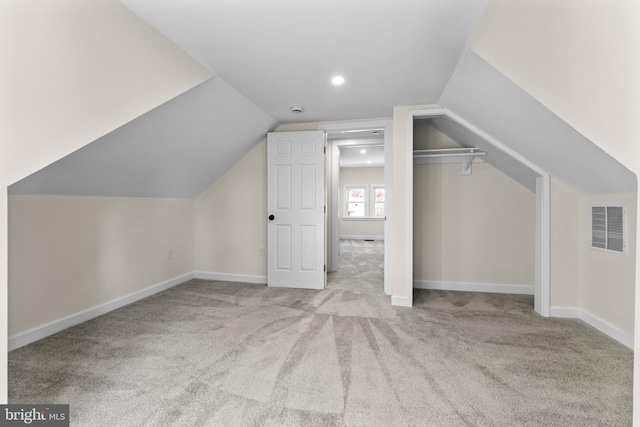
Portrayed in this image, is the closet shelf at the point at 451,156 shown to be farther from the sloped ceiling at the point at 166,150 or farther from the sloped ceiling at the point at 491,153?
the sloped ceiling at the point at 166,150

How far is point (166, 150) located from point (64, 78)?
4.91ft

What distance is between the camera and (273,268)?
407cm

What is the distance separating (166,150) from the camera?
302 cm

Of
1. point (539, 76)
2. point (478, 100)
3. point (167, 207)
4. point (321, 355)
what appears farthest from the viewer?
point (167, 207)

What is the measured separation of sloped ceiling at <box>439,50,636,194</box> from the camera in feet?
6.70

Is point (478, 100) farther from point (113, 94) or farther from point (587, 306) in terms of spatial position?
point (113, 94)

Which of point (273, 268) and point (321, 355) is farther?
point (273, 268)

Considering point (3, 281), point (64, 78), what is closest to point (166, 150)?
point (64, 78)

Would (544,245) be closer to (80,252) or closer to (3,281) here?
(3,281)

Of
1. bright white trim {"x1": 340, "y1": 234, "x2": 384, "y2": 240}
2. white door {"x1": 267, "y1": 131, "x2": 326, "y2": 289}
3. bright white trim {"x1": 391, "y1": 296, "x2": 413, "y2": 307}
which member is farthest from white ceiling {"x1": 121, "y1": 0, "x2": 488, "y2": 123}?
bright white trim {"x1": 340, "y1": 234, "x2": 384, "y2": 240}

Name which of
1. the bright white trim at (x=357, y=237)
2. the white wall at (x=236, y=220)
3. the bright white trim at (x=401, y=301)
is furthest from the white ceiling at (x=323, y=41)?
the bright white trim at (x=357, y=237)

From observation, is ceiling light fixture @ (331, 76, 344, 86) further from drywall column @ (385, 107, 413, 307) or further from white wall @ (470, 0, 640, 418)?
white wall @ (470, 0, 640, 418)

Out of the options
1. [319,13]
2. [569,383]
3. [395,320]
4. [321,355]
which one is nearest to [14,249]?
[321,355]

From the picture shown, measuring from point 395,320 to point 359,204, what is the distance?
6.89 meters
